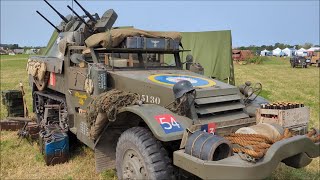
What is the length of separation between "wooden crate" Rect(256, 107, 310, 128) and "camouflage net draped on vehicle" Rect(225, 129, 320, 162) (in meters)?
0.22

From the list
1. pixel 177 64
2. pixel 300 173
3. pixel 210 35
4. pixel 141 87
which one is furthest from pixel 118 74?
pixel 210 35

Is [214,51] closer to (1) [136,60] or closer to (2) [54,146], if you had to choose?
(1) [136,60]

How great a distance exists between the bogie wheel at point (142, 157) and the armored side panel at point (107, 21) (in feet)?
10.6

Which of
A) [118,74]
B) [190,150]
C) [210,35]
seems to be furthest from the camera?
[210,35]

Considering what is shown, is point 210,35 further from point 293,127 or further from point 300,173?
point 293,127

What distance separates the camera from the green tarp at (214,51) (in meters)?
11.5

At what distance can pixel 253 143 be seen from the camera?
334cm

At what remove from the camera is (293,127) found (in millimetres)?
3893

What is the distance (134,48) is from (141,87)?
89cm

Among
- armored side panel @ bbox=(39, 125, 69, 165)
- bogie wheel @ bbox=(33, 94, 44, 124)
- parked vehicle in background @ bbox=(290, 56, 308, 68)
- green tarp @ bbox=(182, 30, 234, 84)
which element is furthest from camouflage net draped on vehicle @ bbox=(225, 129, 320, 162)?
parked vehicle in background @ bbox=(290, 56, 308, 68)

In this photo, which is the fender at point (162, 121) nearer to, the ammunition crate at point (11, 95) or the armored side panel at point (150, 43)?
the armored side panel at point (150, 43)

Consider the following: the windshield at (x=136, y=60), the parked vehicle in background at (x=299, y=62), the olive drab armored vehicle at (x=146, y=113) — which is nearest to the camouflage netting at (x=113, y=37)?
the olive drab armored vehicle at (x=146, y=113)

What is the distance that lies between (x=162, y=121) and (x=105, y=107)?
98cm

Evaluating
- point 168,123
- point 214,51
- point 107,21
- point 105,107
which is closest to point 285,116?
point 168,123
